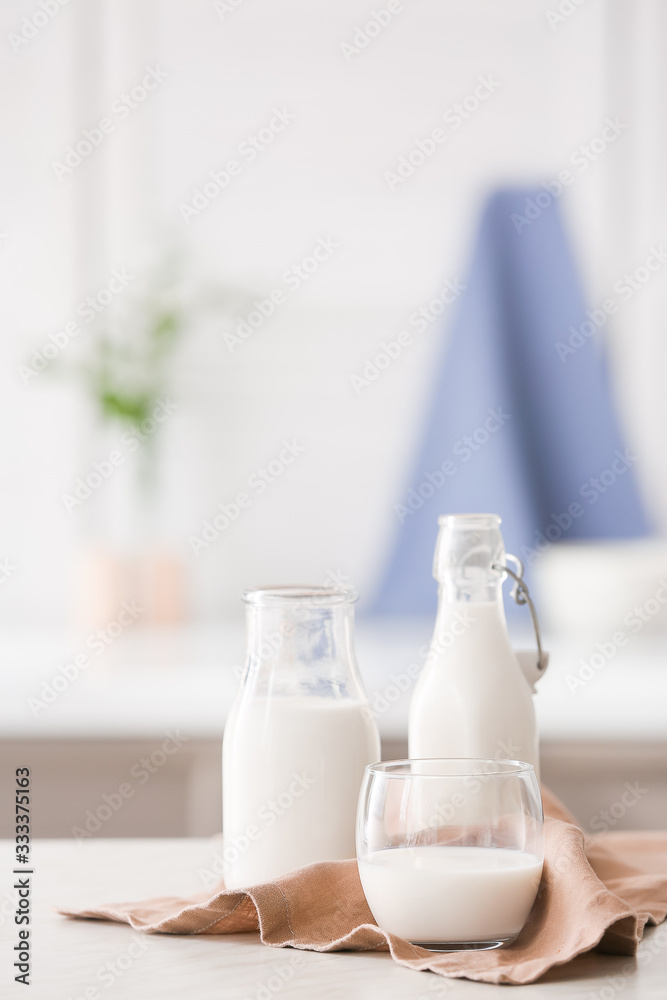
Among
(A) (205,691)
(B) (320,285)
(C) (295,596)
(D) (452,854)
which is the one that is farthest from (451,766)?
(B) (320,285)

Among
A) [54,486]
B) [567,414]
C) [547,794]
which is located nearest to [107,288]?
[54,486]

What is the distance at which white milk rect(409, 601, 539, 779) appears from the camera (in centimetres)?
79

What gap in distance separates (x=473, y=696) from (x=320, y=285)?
66.5 inches

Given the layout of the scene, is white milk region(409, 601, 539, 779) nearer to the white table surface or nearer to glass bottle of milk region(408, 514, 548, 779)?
glass bottle of milk region(408, 514, 548, 779)

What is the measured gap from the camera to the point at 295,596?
2.50 ft

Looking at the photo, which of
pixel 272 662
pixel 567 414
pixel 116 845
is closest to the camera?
pixel 272 662

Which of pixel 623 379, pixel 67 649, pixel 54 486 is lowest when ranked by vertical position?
pixel 67 649

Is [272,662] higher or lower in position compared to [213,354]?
lower

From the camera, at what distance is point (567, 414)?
7.51 feet

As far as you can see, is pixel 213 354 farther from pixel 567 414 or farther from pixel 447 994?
pixel 447 994

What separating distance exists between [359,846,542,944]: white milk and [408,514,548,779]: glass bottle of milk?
0.15 m

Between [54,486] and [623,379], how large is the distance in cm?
123

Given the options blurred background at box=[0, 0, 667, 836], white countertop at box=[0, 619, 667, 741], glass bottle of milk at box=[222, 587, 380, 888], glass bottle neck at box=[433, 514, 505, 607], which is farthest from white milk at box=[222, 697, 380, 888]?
blurred background at box=[0, 0, 667, 836]

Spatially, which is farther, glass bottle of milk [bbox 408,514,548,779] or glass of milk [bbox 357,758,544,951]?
glass bottle of milk [bbox 408,514,548,779]
